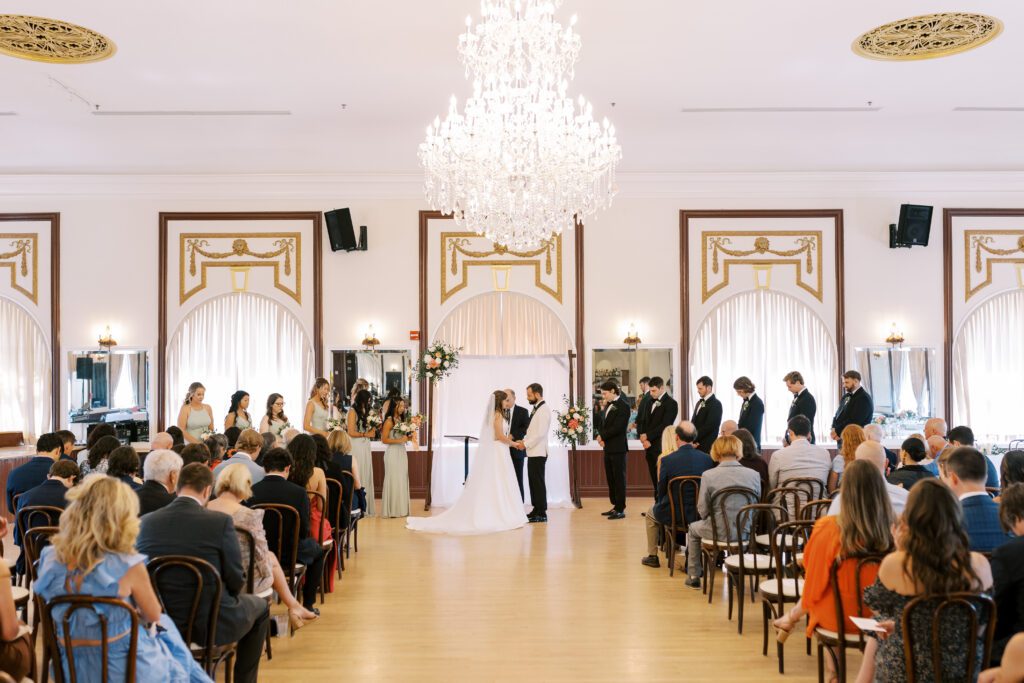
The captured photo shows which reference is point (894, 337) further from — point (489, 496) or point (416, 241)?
point (416, 241)

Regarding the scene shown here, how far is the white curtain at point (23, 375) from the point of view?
12594 mm

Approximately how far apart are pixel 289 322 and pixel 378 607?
6.89 m

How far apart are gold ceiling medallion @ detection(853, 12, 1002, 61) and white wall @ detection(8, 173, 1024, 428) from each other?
11.7 ft

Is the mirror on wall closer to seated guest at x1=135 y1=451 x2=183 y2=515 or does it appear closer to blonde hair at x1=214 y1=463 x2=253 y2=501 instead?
seated guest at x1=135 y1=451 x2=183 y2=515

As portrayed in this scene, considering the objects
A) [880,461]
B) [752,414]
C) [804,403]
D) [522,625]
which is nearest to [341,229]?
[752,414]

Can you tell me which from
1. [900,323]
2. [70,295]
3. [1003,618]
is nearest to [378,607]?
[1003,618]

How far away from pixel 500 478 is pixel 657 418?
2.24 m

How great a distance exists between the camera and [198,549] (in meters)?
4.02

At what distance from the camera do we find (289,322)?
1278 centimetres

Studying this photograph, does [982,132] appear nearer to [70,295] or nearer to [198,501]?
[198,501]

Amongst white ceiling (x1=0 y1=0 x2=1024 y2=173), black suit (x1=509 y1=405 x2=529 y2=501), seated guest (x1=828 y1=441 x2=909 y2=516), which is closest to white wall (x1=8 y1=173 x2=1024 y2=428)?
white ceiling (x1=0 y1=0 x2=1024 y2=173)

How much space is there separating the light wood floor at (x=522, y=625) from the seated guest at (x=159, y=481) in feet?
3.76

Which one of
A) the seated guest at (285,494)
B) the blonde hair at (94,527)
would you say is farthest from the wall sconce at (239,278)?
the blonde hair at (94,527)

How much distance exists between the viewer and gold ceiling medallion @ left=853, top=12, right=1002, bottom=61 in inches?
330
